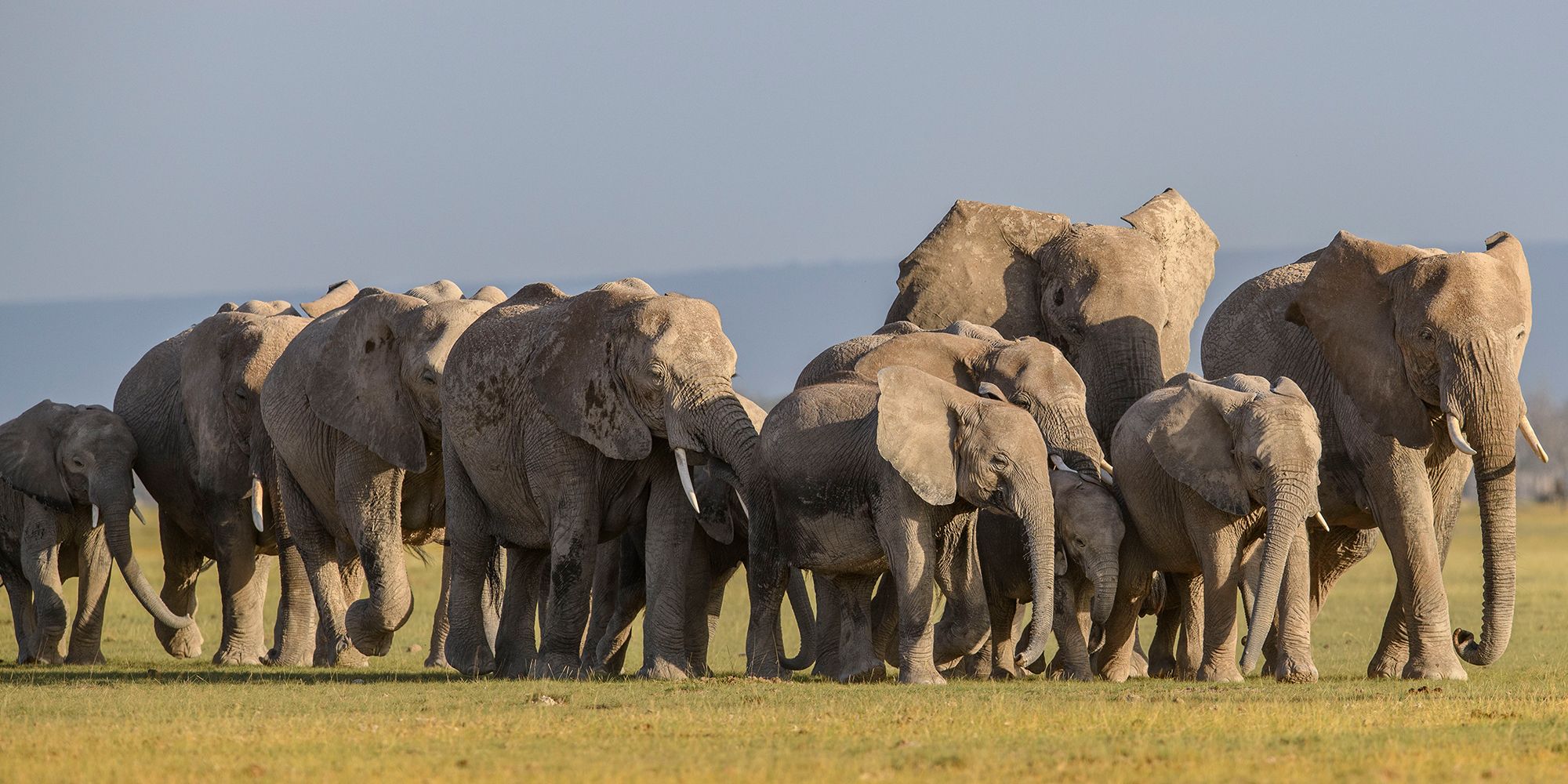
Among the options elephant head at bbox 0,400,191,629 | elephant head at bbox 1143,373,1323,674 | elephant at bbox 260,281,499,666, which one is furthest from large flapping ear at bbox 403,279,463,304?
elephant head at bbox 1143,373,1323,674

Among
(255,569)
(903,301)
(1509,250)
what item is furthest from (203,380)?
(1509,250)

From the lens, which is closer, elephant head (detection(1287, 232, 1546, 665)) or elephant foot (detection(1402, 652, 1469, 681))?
elephant head (detection(1287, 232, 1546, 665))

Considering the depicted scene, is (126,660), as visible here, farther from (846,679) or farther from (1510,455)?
(1510,455)

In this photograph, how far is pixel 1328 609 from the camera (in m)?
25.8

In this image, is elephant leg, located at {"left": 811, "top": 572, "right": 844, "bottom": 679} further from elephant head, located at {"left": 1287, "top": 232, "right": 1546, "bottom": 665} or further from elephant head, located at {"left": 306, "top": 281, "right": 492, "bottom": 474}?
elephant head, located at {"left": 1287, "top": 232, "right": 1546, "bottom": 665}

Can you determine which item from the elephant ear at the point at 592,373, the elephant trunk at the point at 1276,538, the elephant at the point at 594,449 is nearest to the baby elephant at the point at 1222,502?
the elephant trunk at the point at 1276,538

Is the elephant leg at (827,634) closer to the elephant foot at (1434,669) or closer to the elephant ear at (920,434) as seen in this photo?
the elephant ear at (920,434)

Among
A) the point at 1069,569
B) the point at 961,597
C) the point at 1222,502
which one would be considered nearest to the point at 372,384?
the point at 961,597

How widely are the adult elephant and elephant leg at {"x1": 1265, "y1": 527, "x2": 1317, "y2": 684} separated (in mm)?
4160

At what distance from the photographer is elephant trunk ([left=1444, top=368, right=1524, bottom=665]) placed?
14094 mm

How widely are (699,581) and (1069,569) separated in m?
2.50

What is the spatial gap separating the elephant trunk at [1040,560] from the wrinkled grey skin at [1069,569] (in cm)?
73

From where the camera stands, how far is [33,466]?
19.8 metres

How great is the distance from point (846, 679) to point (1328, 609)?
1241 centimetres
